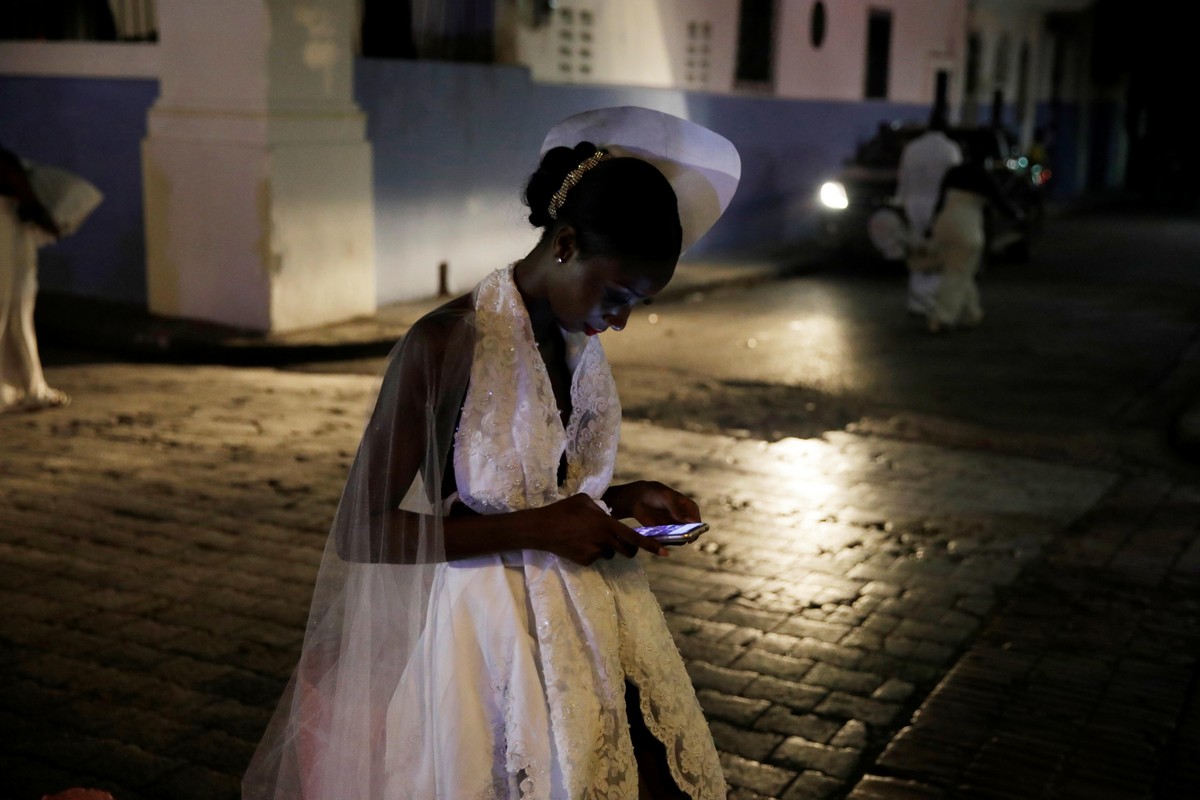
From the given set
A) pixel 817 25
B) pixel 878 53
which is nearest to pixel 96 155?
pixel 817 25

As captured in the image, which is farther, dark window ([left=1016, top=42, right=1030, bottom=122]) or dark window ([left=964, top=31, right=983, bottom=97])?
dark window ([left=1016, top=42, right=1030, bottom=122])

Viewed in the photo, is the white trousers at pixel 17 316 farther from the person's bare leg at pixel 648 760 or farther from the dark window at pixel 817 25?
the dark window at pixel 817 25

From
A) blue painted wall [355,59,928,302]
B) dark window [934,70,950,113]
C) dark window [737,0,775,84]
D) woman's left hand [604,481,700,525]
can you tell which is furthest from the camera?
dark window [934,70,950,113]

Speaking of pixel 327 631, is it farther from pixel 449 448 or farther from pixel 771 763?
pixel 771 763

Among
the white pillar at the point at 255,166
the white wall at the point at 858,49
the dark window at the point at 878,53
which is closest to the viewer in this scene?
the white pillar at the point at 255,166

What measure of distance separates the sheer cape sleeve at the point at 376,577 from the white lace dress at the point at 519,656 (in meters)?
0.04

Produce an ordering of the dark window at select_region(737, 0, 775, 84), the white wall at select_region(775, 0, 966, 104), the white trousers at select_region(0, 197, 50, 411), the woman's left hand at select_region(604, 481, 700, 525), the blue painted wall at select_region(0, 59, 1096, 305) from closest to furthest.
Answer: the woman's left hand at select_region(604, 481, 700, 525), the white trousers at select_region(0, 197, 50, 411), the blue painted wall at select_region(0, 59, 1096, 305), the dark window at select_region(737, 0, 775, 84), the white wall at select_region(775, 0, 966, 104)

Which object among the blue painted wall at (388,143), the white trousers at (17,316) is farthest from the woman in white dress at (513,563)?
the blue painted wall at (388,143)

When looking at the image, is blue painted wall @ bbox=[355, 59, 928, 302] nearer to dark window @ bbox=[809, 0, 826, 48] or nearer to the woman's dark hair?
dark window @ bbox=[809, 0, 826, 48]

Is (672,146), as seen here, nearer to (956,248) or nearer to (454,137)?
(956,248)

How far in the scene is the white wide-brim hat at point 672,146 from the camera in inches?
88.0

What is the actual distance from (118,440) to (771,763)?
4869 mm

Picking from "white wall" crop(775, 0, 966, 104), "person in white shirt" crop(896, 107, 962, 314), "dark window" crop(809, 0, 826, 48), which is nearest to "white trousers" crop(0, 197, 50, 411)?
"person in white shirt" crop(896, 107, 962, 314)

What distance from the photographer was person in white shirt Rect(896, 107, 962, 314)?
12.8m
